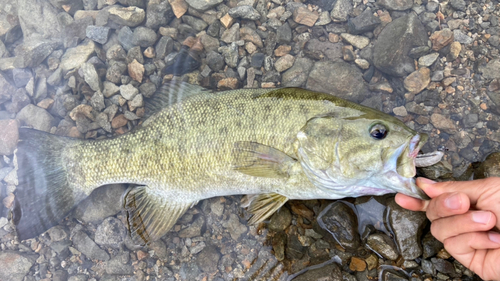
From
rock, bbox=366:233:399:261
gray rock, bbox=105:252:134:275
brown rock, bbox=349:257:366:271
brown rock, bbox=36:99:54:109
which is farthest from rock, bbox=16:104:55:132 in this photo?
rock, bbox=366:233:399:261

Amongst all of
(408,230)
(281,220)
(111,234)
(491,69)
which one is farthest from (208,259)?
(491,69)

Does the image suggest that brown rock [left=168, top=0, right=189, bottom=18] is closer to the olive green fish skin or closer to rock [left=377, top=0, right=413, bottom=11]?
the olive green fish skin

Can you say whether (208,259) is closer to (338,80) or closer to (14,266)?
(14,266)

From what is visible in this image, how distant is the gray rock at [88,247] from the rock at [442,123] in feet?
13.0

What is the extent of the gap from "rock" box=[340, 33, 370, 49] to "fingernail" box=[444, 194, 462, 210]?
2025 millimetres

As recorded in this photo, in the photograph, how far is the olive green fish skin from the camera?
8.94 ft

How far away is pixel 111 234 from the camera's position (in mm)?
3432

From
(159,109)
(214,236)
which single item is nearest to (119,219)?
(214,236)

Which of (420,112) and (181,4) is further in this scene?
(181,4)

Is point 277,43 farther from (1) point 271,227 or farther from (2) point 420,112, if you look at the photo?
(1) point 271,227

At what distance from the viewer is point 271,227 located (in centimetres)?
319

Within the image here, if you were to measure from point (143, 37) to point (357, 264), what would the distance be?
11.7 ft

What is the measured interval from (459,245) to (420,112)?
1.47 meters

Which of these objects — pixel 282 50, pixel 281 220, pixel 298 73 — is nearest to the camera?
pixel 281 220
